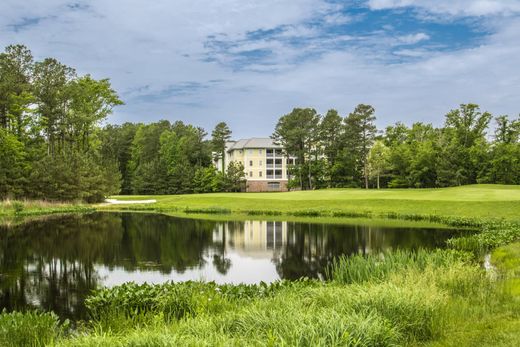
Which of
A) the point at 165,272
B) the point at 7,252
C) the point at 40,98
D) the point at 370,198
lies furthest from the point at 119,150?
the point at 165,272

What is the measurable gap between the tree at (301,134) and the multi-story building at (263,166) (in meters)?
15.0

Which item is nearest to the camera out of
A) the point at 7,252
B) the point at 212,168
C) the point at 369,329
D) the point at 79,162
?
the point at 369,329

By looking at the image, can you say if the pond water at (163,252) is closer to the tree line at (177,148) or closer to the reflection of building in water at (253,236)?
the reflection of building in water at (253,236)

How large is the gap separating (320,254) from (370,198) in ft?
83.6

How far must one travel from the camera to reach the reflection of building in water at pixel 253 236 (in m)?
22.7

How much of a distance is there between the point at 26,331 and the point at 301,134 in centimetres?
7309

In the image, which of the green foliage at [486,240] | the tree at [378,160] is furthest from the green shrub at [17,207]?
the tree at [378,160]

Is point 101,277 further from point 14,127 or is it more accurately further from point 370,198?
point 14,127

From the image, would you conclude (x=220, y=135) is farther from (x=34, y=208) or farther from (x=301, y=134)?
(x=34, y=208)

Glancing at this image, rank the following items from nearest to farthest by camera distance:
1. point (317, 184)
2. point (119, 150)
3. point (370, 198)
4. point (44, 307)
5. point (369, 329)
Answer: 1. point (369, 329)
2. point (44, 307)
3. point (370, 198)
4. point (317, 184)
5. point (119, 150)

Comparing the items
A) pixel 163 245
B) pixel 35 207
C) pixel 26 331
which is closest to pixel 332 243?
pixel 163 245

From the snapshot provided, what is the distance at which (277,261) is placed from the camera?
19453mm

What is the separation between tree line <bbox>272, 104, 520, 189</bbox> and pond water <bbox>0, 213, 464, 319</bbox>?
4298cm

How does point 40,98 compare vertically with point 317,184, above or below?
above
